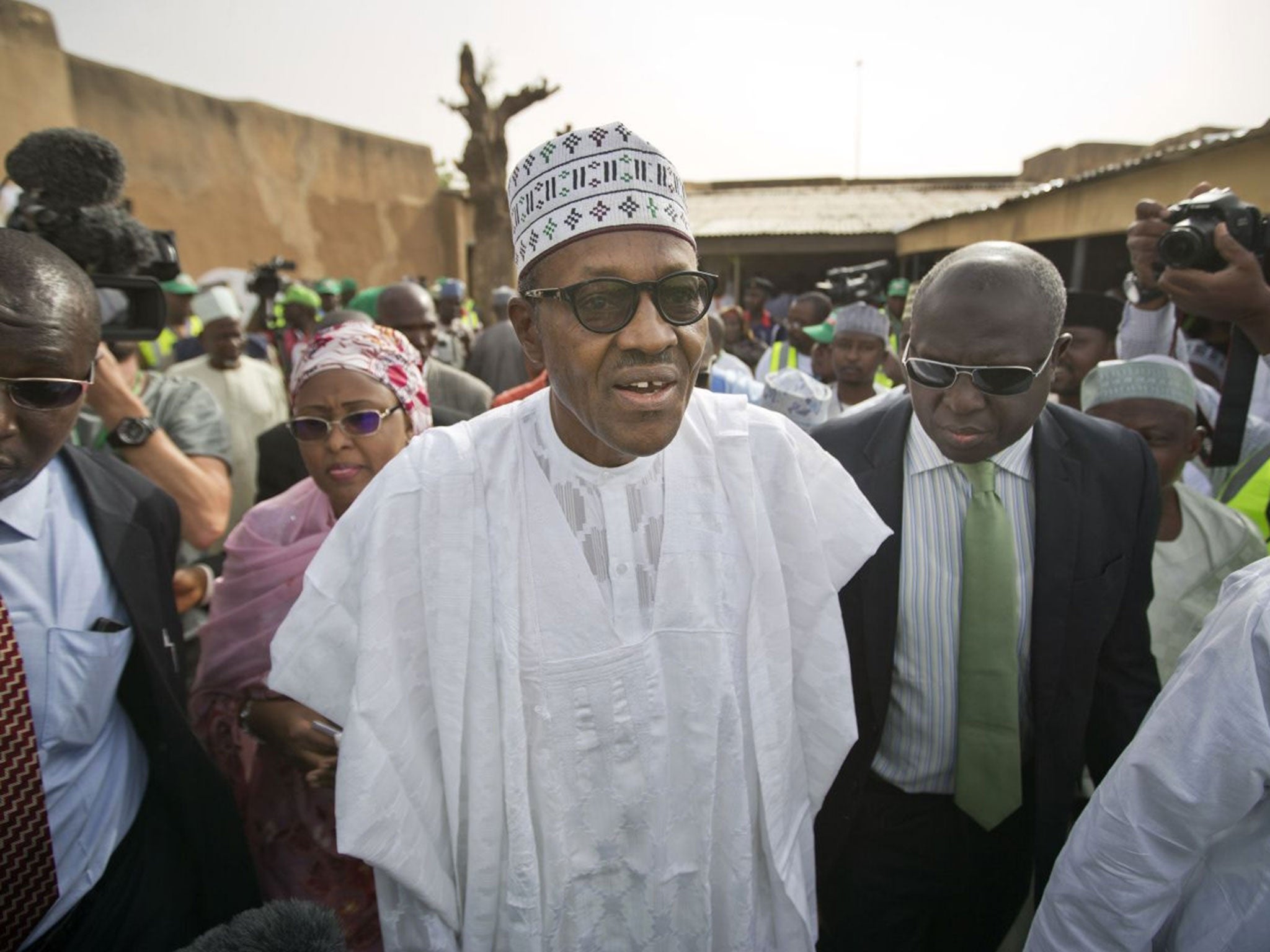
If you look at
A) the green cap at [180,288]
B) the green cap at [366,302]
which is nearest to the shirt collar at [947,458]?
the green cap at [366,302]

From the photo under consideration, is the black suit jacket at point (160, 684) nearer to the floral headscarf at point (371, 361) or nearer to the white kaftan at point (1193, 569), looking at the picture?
the floral headscarf at point (371, 361)

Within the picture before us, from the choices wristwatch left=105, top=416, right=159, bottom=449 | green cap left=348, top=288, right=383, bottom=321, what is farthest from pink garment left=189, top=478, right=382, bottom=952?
green cap left=348, top=288, right=383, bottom=321

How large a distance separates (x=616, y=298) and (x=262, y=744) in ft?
5.38

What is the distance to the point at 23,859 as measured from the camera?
1547 millimetres

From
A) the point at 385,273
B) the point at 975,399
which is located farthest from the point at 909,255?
the point at 975,399

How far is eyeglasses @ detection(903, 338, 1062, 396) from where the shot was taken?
6.27ft

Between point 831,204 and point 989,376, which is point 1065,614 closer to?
point 989,376

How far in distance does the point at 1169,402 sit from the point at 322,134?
19975 millimetres

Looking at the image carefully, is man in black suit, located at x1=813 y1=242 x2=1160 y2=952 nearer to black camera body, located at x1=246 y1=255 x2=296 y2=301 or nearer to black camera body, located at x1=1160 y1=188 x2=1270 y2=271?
black camera body, located at x1=1160 y1=188 x2=1270 y2=271

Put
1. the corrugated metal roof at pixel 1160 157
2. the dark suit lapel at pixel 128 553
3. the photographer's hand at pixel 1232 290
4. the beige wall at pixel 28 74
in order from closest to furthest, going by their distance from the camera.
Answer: the dark suit lapel at pixel 128 553 < the photographer's hand at pixel 1232 290 < the corrugated metal roof at pixel 1160 157 < the beige wall at pixel 28 74

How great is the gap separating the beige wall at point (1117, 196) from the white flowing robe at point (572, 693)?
4.98 m

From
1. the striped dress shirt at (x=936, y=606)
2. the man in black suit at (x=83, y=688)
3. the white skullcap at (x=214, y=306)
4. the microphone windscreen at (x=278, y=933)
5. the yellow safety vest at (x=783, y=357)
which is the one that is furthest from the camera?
the yellow safety vest at (x=783, y=357)

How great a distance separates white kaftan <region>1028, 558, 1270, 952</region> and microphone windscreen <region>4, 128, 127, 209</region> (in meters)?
2.70

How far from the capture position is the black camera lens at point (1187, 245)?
198 centimetres
